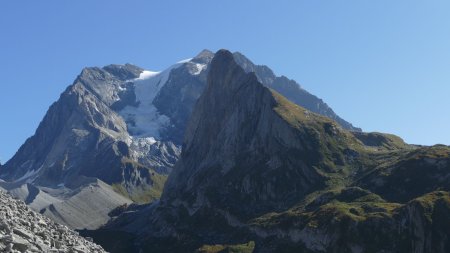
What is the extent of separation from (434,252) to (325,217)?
127 feet

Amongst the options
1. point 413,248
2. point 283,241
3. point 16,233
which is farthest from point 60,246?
point 283,241

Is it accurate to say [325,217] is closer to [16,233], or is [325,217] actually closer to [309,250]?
[309,250]

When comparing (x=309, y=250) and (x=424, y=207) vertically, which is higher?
(x=424, y=207)

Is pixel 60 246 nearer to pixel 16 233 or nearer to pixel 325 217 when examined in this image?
pixel 16 233

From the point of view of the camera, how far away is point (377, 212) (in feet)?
611

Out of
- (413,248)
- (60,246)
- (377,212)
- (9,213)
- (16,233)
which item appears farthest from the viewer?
(377,212)

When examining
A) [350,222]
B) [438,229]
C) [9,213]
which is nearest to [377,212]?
[350,222]

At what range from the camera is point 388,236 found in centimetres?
17012

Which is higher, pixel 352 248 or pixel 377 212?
pixel 377 212

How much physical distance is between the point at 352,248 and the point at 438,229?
22596 millimetres

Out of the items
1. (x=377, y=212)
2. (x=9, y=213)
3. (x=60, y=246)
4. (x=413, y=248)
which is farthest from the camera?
(x=377, y=212)

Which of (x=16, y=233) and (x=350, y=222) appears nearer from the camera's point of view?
(x=16, y=233)

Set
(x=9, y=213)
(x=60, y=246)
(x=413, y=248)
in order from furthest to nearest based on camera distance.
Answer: (x=413, y=248)
(x=9, y=213)
(x=60, y=246)

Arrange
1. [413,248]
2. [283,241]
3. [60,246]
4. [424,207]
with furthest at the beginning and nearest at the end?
[283,241], [424,207], [413,248], [60,246]
